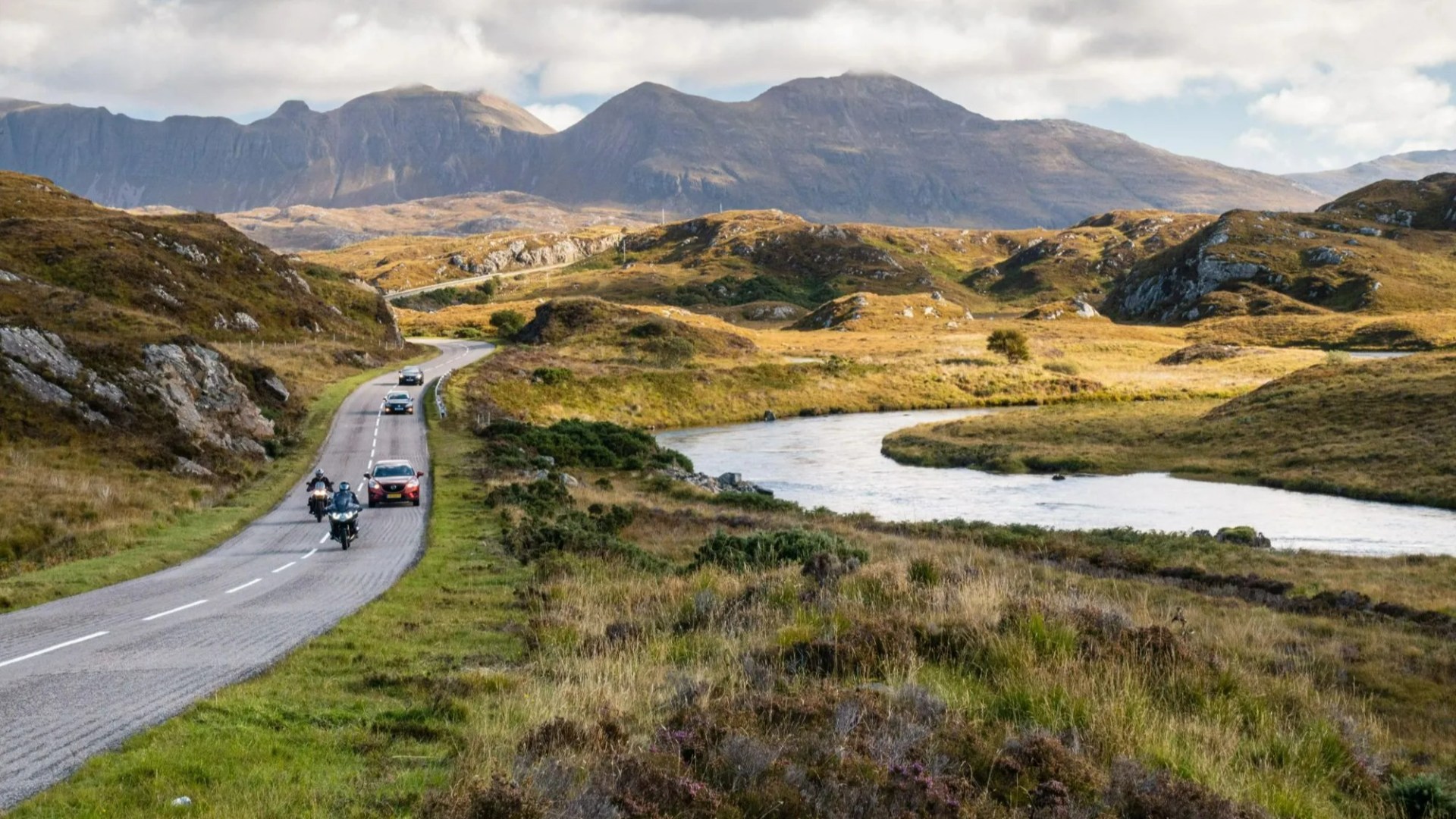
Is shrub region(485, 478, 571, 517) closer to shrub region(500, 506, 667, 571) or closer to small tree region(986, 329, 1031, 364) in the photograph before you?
shrub region(500, 506, 667, 571)

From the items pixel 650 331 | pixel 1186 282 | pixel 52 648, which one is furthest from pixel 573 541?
pixel 1186 282

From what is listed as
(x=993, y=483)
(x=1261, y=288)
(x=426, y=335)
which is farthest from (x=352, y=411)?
(x=1261, y=288)

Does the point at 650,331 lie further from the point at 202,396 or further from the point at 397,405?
the point at 202,396

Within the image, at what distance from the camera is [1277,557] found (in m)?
29.5

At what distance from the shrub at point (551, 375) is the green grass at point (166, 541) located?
30896mm

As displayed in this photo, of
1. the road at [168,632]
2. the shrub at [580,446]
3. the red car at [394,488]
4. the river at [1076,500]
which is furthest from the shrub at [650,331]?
the road at [168,632]

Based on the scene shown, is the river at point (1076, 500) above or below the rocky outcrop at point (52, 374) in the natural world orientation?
below

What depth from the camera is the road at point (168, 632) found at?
31.9 feet

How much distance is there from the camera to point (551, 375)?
79.8 meters

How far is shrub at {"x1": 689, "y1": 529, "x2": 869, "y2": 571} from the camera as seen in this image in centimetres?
2086

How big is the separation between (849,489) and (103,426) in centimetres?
3419

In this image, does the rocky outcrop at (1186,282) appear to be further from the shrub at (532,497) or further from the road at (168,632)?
the road at (168,632)

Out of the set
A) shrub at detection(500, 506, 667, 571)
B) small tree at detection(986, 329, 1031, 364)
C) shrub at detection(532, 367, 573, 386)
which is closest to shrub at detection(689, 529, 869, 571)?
shrub at detection(500, 506, 667, 571)

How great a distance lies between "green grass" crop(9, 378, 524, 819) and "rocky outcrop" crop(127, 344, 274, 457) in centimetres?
3132
